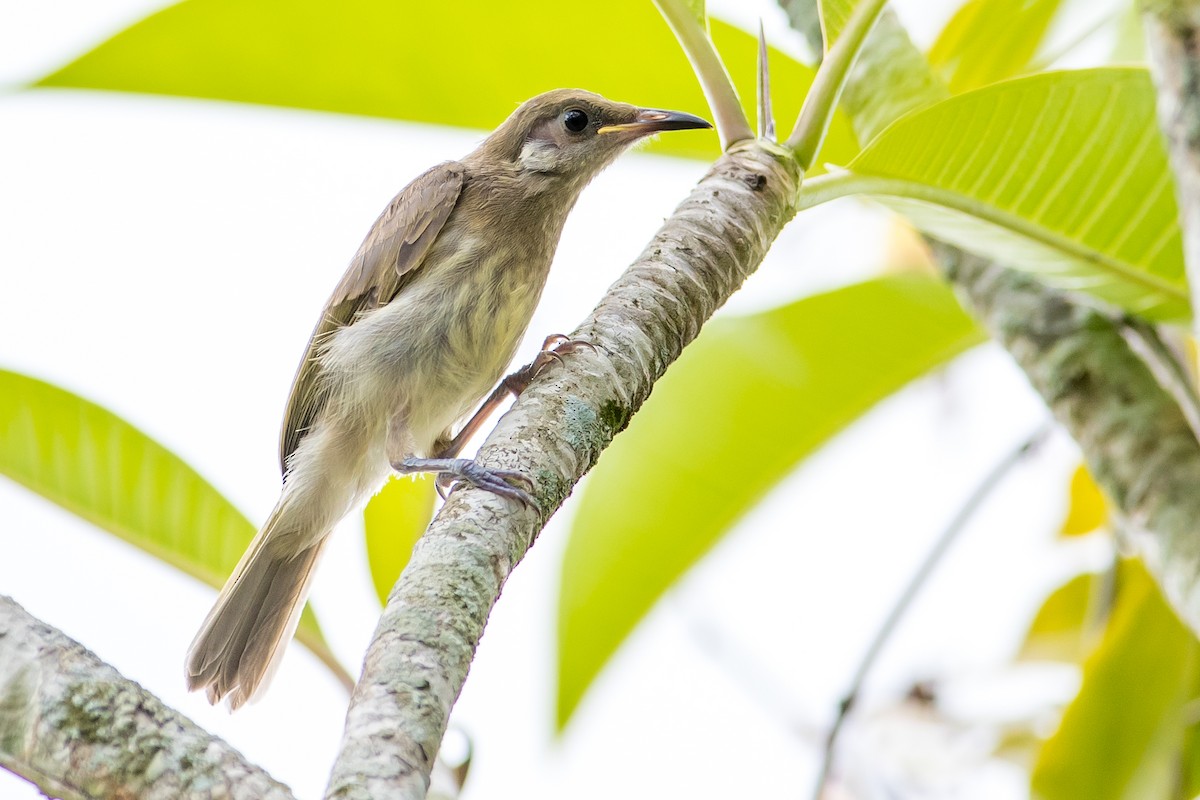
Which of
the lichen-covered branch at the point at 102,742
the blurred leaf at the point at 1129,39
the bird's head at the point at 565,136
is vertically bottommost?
the lichen-covered branch at the point at 102,742

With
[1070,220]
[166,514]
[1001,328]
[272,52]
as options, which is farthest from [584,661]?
[272,52]

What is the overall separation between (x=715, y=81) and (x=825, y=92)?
0.26 meters

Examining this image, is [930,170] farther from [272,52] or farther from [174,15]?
[174,15]

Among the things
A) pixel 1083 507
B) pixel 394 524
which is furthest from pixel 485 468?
pixel 1083 507

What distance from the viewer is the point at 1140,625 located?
317 centimetres

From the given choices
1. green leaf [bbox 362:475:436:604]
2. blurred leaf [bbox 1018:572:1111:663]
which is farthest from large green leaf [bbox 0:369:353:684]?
blurred leaf [bbox 1018:572:1111:663]

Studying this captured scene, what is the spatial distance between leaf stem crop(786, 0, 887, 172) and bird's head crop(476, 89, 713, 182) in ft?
4.19

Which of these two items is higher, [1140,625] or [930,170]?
[930,170]

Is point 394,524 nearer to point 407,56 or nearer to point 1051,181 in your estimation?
point 407,56

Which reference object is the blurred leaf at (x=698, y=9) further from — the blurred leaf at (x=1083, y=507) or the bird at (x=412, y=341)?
the blurred leaf at (x=1083, y=507)

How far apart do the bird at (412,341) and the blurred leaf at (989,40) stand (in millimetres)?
953

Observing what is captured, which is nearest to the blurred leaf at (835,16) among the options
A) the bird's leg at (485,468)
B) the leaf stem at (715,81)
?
the leaf stem at (715,81)

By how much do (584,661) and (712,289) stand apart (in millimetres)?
1368

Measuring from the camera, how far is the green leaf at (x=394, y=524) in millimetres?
3172
